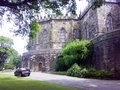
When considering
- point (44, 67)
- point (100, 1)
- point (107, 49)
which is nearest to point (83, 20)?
point (44, 67)

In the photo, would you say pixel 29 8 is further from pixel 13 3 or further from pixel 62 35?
pixel 62 35

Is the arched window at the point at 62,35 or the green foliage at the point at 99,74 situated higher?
the arched window at the point at 62,35

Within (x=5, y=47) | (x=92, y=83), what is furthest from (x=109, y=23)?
(x=5, y=47)

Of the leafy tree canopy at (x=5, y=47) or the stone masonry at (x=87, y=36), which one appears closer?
the stone masonry at (x=87, y=36)

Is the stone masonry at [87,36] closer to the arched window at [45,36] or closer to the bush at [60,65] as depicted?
the arched window at [45,36]

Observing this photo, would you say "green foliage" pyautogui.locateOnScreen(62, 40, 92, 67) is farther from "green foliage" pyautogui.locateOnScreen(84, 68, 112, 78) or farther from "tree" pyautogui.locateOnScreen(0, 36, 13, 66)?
"tree" pyautogui.locateOnScreen(0, 36, 13, 66)

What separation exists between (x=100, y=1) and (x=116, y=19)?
30397 mm

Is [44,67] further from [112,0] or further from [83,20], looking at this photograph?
[112,0]

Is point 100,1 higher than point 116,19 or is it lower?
lower

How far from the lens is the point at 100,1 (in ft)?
55.5

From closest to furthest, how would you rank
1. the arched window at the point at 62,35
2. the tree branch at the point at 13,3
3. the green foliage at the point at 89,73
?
1. the tree branch at the point at 13,3
2. the green foliage at the point at 89,73
3. the arched window at the point at 62,35

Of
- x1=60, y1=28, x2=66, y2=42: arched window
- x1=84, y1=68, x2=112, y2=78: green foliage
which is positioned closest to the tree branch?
x1=84, y1=68, x2=112, y2=78: green foliage

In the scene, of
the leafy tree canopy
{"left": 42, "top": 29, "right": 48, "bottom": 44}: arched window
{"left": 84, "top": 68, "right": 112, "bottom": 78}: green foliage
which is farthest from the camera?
the leafy tree canopy

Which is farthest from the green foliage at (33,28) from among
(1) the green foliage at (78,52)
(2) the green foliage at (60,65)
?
(2) the green foliage at (60,65)
